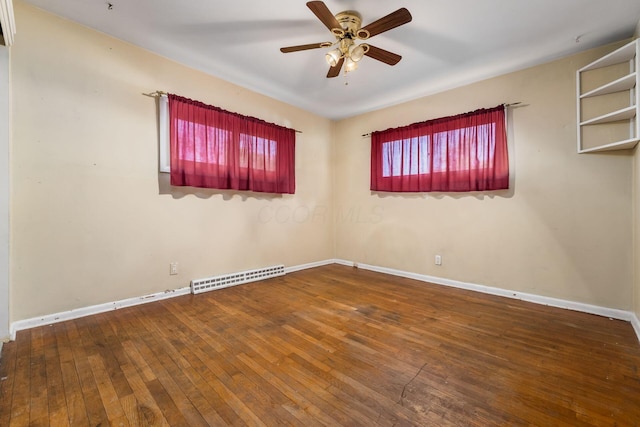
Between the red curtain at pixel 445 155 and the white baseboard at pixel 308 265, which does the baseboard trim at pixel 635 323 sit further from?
the white baseboard at pixel 308 265

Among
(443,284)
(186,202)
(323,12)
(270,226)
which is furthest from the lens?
(270,226)

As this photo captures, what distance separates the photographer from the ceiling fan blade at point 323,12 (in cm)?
179

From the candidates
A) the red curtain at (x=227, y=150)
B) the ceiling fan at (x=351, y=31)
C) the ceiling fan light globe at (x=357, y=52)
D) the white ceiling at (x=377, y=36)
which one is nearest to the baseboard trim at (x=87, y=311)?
the red curtain at (x=227, y=150)

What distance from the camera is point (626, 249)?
2.56m

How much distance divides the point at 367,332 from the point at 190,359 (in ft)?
4.51

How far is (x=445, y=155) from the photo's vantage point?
3598 mm

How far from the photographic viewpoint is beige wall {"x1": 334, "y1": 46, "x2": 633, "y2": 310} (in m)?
2.63

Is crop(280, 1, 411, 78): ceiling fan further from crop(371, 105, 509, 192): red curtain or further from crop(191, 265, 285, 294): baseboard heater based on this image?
crop(191, 265, 285, 294): baseboard heater

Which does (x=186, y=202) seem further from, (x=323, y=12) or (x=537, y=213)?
(x=537, y=213)

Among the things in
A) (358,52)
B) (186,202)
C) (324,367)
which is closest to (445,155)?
(358,52)

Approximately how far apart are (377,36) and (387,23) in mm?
597

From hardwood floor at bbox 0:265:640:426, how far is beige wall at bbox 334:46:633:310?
0.47 m

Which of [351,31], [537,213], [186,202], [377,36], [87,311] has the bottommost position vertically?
[87,311]

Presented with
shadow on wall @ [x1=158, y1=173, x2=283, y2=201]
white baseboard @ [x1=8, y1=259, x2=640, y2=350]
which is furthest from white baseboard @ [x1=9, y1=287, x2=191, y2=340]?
shadow on wall @ [x1=158, y1=173, x2=283, y2=201]
